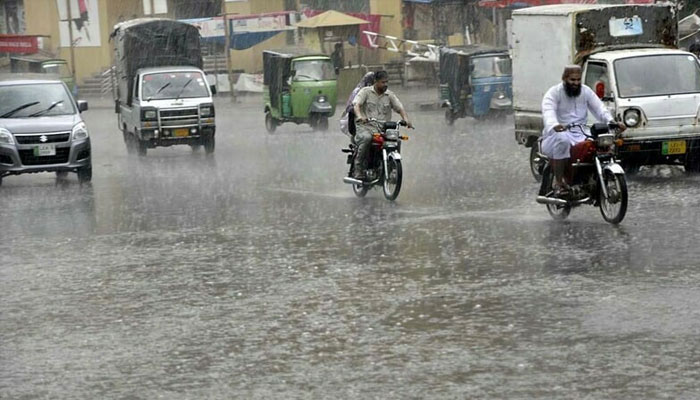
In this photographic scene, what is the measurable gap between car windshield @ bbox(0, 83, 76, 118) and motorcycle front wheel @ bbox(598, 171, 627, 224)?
11440 mm

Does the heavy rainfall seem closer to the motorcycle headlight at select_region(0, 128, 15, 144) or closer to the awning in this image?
the motorcycle headlight at select_region(0, 128, 15, 144)

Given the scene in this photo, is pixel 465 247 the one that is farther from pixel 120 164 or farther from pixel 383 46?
pixel 383 46

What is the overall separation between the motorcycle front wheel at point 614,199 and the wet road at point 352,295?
0.54 feet

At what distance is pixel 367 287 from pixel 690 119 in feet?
28.5

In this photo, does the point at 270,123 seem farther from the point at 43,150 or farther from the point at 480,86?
the point at 43,150

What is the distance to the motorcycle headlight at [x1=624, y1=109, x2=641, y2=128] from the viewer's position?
17.4m

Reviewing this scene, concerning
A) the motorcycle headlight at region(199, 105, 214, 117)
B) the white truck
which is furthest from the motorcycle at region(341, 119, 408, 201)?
the motorcycle headlight at region(199, 105, 214, 117)

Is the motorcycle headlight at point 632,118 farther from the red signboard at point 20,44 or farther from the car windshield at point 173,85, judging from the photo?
the red signboard at point 20,44

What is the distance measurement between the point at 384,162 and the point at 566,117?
3.43 metres

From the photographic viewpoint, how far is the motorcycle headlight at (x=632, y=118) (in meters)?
17.4

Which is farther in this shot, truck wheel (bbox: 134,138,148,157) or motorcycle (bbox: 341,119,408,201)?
truck wheel (bbox: 134,138,148,157)

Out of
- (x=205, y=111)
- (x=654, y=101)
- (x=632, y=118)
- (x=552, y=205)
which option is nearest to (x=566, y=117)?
(x=552, y=205)

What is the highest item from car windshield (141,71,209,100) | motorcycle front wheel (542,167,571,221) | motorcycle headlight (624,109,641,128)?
car windshield (141,71,209,100)

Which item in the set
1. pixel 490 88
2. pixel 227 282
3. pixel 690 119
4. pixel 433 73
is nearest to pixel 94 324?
pixel 227 282
